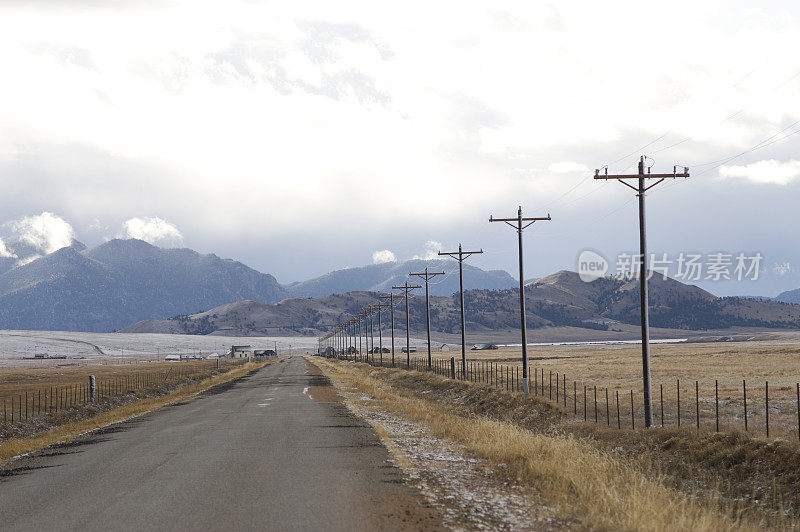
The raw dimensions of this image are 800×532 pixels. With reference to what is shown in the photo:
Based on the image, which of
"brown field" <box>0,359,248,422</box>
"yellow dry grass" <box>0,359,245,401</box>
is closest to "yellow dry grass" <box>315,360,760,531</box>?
"brown field" <box>0,359,248,422</box>

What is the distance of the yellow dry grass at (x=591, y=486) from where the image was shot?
1084cm

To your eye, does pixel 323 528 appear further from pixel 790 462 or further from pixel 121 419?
pixel 121 419

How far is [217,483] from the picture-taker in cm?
1427

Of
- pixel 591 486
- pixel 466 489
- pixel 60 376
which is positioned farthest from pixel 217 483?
pixel 60 376

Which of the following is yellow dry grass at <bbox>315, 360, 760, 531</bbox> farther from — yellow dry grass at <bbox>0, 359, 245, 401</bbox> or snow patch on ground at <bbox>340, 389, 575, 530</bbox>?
yellow dry grass at <bbox>0, 359, 245, 401</bbox>

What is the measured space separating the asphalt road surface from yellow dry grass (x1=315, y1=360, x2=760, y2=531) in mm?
2529

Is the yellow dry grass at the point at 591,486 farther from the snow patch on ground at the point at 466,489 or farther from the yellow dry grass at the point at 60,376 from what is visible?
the yellow dry grass at the point at 60,376

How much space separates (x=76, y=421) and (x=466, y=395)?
2166 cm

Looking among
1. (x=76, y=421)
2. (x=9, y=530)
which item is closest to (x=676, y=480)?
(x=9, y=530)

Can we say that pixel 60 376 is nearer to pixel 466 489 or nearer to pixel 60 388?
pixel 60 388

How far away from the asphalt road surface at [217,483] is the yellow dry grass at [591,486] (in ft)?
8.30

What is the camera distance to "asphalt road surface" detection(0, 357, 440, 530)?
1119 cm

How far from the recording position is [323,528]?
10.5 meters

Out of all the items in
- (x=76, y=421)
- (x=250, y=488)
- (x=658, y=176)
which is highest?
(x=658, y=176)
